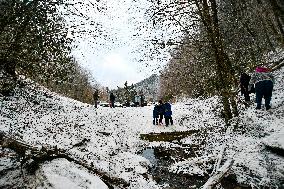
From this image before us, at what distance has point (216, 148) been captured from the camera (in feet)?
39.2

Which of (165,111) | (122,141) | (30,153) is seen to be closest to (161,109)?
(165,111)

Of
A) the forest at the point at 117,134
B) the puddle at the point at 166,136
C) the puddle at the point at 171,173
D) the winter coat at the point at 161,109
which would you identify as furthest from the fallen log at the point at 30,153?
the winter coat at the point at 161,109

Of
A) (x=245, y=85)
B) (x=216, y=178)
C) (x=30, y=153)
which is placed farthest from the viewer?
(x=245, y=85)

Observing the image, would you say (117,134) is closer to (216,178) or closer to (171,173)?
(171,173)

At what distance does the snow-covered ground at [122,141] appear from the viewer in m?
7.58

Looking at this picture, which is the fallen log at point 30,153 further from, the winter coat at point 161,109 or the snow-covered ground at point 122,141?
the winter coat at point 161,109

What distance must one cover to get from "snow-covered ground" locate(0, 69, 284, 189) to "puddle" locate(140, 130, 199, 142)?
0.51 metres

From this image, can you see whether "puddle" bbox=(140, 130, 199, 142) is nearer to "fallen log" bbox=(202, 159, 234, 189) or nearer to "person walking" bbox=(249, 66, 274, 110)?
"person walking" bbox=(249, 66, 274, 110)

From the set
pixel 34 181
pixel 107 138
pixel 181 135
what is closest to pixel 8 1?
pixel 34 181

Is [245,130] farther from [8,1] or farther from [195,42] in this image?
[8,1]

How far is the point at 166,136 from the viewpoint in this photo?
689 inches

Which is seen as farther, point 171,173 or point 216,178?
point 171,173

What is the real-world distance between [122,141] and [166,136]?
8.43 feet

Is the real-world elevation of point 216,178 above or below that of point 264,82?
below
